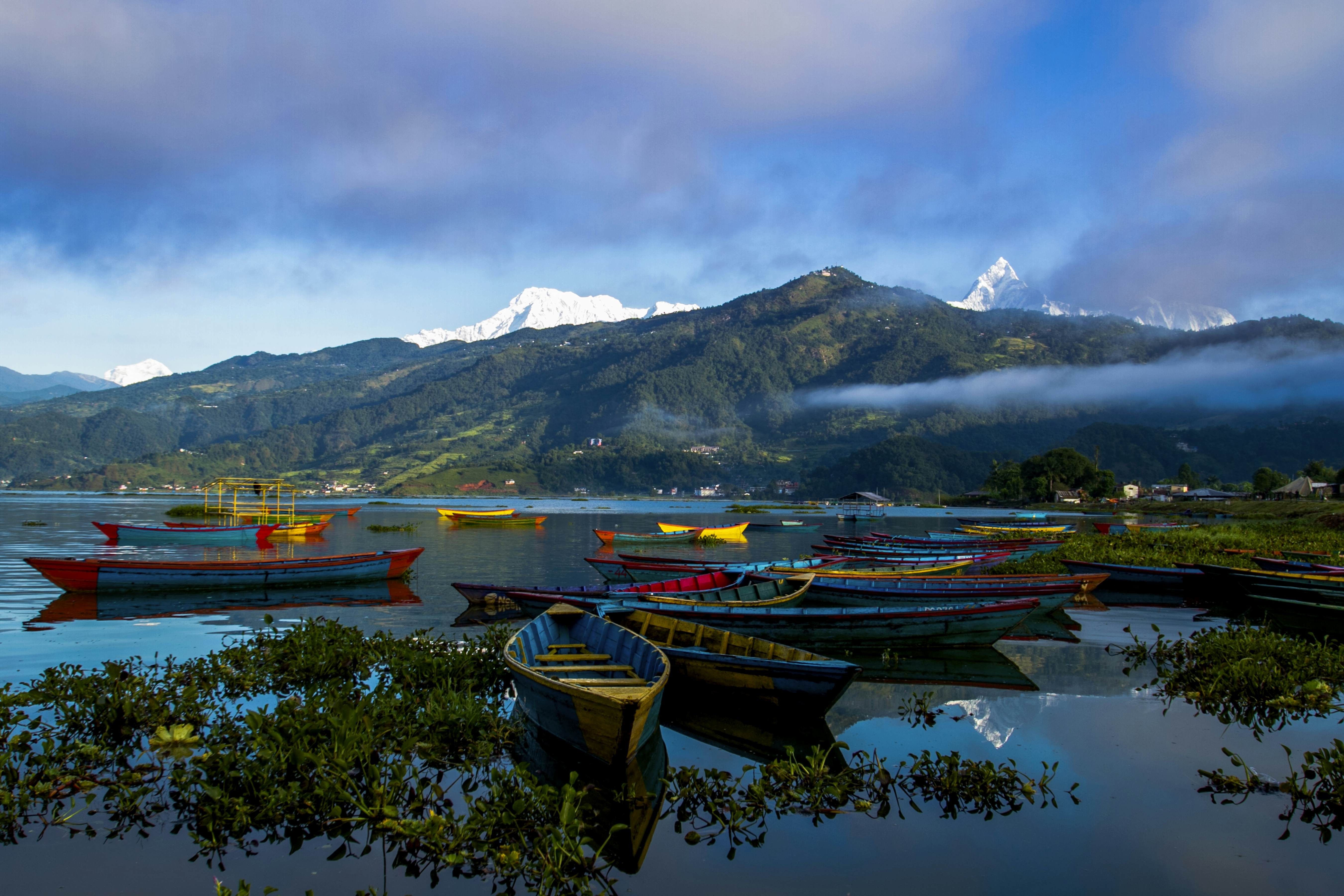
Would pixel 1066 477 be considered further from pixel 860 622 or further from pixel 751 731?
pixel 751 731

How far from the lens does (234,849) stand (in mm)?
9211

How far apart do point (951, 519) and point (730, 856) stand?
408ft

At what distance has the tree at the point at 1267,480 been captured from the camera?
15288cm

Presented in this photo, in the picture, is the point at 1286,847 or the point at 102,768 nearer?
the point at 1286,847

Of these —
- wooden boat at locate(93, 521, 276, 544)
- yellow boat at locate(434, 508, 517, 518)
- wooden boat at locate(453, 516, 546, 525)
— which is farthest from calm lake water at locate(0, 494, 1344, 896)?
yellow boat at locate(434, 508, 517, 518)

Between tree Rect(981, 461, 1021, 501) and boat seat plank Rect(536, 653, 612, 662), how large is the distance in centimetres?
18174

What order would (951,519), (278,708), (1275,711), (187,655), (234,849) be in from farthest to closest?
(951,519), (187,655), (1275,711), (278,708), (234,849)

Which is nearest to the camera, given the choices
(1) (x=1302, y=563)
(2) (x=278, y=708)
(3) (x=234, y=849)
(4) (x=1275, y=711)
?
(3) (x=234, y=849)

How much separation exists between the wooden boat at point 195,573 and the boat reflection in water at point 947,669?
926 inches

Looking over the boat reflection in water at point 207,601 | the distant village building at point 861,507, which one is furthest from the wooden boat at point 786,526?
the boat reflection in water at point 207,601

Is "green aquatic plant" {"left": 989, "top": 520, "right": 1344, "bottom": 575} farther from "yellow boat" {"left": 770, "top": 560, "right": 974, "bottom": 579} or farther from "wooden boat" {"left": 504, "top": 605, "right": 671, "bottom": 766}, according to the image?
"wooden boat" {"left": 504, "top": 605, "right": 671, "bottom": 766}

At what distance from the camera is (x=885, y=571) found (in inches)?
1222

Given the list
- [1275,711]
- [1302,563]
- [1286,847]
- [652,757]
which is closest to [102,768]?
[652,757]

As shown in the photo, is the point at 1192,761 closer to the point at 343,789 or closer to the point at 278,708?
the point at 343,789
